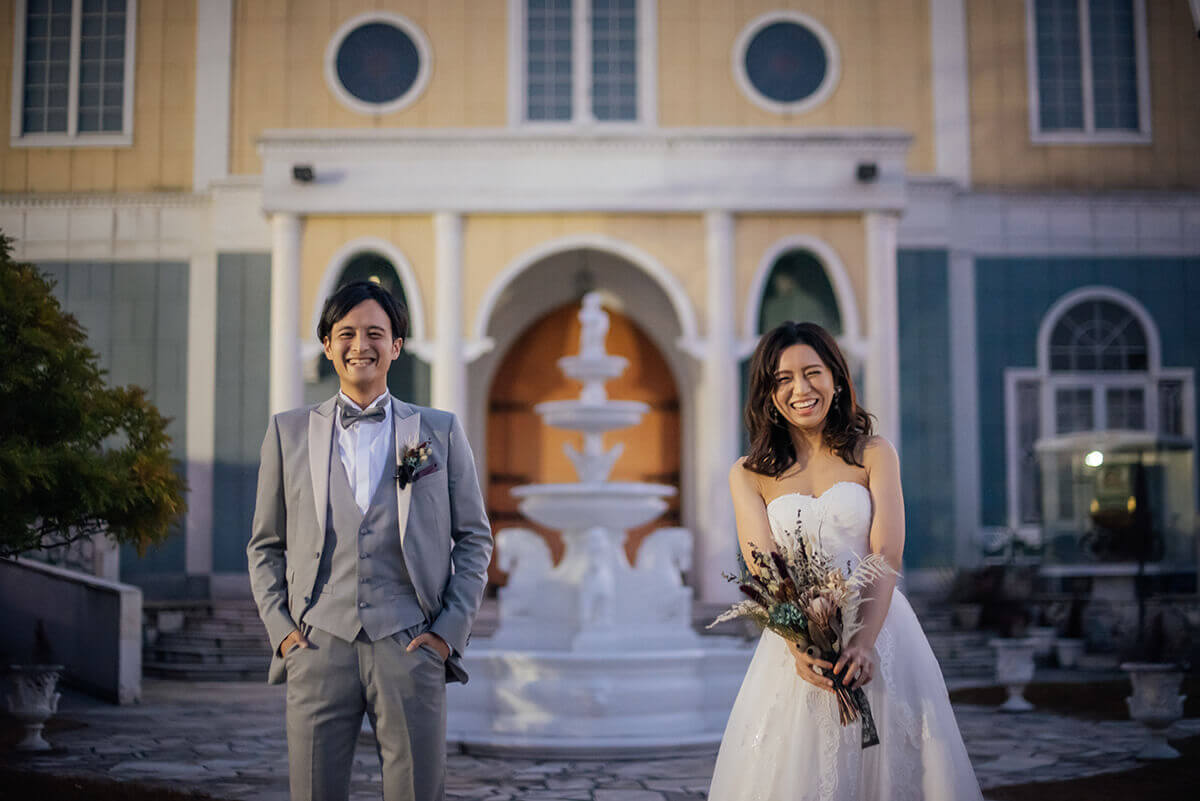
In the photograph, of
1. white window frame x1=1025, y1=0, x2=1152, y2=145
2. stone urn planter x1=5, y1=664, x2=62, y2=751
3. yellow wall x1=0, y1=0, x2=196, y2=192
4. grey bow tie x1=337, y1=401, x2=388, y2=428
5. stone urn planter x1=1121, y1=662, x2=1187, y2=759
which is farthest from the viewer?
white window frame x1=1025, y1=0, x2=1152, y2=145

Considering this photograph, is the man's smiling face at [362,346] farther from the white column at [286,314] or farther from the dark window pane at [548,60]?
the dark window pane at [548,60]

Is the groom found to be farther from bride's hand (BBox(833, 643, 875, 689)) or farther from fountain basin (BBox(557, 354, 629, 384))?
fountain basin (BBox(557, 354, 629, 384))

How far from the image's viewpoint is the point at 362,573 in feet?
11.2

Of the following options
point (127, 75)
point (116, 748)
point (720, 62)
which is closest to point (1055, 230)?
point (720, 62)

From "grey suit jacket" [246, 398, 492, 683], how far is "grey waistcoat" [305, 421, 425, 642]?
0.03 metres

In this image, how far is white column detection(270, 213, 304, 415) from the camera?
1334 centimetres

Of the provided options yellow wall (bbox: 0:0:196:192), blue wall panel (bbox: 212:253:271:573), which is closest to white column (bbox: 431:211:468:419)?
blue wall panel (bbox: 212:253:271:573)

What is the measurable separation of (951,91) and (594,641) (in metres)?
9.12

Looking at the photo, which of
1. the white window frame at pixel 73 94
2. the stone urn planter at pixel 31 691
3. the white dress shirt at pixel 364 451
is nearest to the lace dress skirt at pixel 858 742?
the white dress shirt at pixel 364 451

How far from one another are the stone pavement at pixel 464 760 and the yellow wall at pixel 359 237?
4.96 metres

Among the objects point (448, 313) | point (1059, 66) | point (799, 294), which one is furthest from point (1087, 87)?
point (448, 313)

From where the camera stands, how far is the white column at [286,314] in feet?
43.8

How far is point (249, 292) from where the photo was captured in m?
14.8

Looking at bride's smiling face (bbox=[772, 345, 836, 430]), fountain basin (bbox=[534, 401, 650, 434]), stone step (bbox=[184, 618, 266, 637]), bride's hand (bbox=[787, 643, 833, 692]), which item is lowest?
stone step (bbox=[184, 618, 266, 637])
